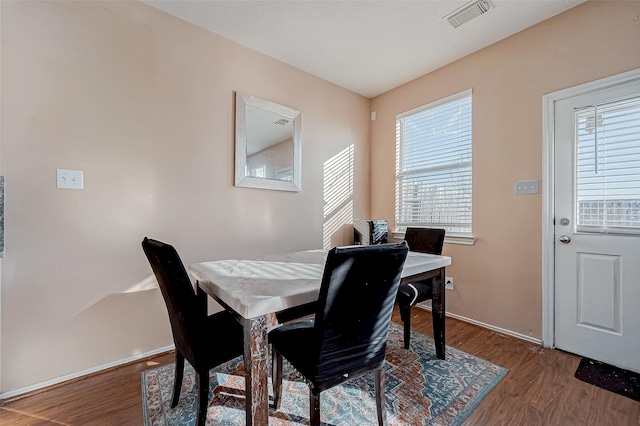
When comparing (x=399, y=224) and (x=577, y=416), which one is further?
(x=399, y=224)

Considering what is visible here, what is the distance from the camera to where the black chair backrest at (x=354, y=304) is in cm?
100

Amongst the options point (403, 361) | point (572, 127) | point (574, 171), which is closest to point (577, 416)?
point (403, 361)

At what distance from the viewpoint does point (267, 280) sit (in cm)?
126

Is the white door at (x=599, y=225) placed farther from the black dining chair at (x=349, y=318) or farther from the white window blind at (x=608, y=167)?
the black dining chair at (x=349, y=318)

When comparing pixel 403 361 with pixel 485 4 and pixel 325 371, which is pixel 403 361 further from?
pixel 485 4

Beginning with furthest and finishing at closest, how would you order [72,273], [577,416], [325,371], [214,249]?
1. [214,249]
2. [72,273]
3. [577,416]
4. [325,371]

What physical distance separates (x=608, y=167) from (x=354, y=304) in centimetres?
218

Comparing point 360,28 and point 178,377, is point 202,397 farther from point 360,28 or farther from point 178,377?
point 360,28

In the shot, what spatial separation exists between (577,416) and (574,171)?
1.62 metres

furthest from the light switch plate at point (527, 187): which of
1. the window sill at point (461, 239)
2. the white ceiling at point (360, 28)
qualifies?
the white ceiling at point (360, 28)

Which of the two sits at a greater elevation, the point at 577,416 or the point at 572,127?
the point at 572,127

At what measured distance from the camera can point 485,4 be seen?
202 cm

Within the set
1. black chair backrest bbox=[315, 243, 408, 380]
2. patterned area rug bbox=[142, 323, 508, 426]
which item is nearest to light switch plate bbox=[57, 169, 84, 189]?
patterned area rug bbox=[142, 323, 508, 426]

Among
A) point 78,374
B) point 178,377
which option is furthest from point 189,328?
point 78,374
